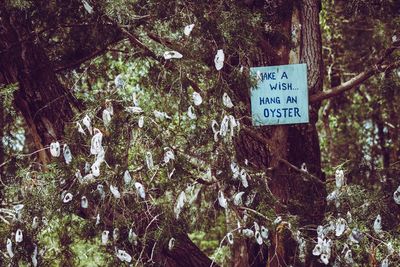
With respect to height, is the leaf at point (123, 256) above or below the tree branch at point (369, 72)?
below

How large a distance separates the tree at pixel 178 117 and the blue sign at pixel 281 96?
0.10m

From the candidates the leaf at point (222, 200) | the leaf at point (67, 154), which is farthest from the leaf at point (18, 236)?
the leaf at point (222, 200)

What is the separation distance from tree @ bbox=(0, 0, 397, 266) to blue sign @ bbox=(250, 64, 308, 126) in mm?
98

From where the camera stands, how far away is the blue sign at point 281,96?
3953mm

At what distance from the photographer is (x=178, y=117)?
4180 mm

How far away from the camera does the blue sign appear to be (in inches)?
156

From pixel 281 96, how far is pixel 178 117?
24.0 inches

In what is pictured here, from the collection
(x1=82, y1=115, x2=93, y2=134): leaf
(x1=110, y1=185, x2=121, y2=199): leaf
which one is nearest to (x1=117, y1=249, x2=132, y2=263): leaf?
(x1=110, y1=185, x2=121, y2=199): leaf

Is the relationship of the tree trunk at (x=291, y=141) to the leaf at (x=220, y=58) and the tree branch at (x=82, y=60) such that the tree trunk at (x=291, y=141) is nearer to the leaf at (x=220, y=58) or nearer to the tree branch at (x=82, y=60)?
the leaf at (x=220, y=58)

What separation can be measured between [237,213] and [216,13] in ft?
3.44

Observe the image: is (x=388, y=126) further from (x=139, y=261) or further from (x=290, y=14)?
(x=139, y=261)

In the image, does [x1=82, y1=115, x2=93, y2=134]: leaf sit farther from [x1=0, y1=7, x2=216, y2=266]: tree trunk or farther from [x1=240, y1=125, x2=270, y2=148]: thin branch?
[x1=240, y1=125, x2=270, y2=148]: thin branch

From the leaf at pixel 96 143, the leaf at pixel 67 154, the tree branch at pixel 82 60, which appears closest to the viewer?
the leaf at pixel 96 143

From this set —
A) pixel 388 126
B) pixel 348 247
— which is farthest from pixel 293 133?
pixel 388 126
